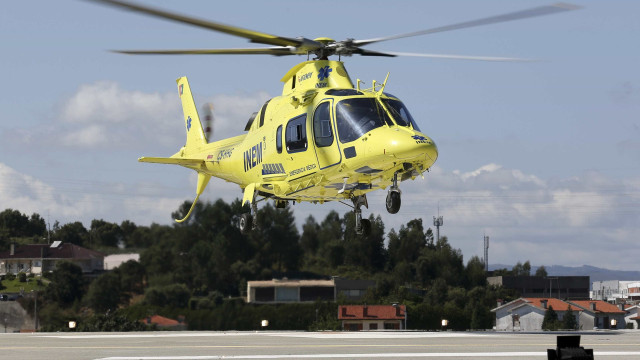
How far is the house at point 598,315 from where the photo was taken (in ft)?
325

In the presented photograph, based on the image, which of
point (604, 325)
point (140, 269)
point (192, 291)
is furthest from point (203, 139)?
point (604, 325)

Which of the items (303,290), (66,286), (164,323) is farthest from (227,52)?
(303,290)

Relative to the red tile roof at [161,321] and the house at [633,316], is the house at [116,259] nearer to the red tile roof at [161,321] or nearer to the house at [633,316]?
the red tile roof at [161,321]

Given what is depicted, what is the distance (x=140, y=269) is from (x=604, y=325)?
5166cm

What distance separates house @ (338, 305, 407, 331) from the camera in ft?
301

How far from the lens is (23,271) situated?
96.1 metres

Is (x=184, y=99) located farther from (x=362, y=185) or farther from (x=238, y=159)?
(x=362, y=185)

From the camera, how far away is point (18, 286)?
307 ft

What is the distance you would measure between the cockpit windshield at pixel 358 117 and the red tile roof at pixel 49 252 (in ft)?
227

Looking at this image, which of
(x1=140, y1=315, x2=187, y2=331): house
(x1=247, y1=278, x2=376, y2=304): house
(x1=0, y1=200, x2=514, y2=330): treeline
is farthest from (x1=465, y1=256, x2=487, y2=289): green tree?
(x1=140, y1=315, x2=187, y2=331): house

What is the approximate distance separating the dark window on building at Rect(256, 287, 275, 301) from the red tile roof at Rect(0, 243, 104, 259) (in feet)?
57.0

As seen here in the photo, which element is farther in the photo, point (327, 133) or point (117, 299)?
point (117, 299)

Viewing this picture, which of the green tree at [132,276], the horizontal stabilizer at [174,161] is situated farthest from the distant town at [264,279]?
the horizontal stabilizer at [174,161]

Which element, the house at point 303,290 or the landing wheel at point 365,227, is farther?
the house at point 303,290
